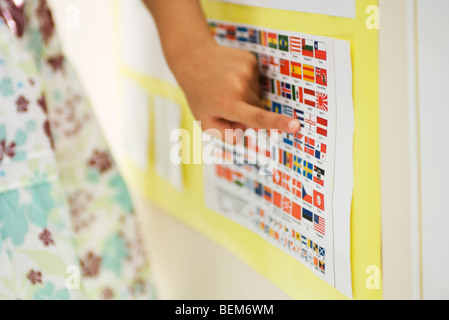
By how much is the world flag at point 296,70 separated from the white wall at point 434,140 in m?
0.15

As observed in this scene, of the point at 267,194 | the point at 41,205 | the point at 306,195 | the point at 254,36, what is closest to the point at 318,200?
the point at 306,195

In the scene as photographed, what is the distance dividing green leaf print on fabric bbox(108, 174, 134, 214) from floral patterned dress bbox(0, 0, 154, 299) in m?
0.02

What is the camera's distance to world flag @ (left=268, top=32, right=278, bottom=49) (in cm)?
71

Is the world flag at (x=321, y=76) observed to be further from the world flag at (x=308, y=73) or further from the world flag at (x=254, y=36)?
the world flag at (x=254, y=36)

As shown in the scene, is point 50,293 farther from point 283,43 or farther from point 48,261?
point 283,43

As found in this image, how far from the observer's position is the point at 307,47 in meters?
0.66

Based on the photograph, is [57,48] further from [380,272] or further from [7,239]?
[380,272]

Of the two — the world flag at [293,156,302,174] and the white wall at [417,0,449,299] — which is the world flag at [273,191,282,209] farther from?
the white wall at [417,0,449,299]

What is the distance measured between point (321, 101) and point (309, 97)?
0.07 ft

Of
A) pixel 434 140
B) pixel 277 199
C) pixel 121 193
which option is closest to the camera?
pixel 434 140

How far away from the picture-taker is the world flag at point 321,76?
0.64 m

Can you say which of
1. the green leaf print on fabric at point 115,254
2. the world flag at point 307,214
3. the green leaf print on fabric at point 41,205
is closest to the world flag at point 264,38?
the world flag at point 307,214

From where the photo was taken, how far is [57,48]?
855 mm

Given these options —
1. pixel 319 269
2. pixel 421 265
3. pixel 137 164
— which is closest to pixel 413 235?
pixel 421 265
